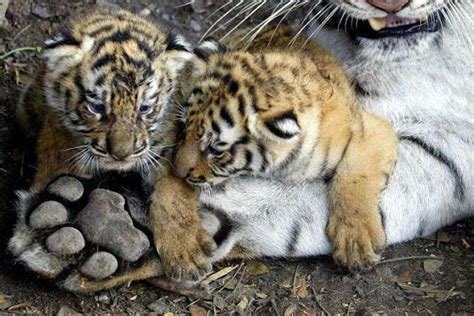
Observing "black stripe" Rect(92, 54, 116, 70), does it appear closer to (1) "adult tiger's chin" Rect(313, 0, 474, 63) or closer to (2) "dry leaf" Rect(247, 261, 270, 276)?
(1) "adult tiger's chin" Rect(313, 0, 474, 63)

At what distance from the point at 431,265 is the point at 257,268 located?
1.79 feet

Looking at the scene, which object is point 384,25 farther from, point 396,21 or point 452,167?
point 452,167

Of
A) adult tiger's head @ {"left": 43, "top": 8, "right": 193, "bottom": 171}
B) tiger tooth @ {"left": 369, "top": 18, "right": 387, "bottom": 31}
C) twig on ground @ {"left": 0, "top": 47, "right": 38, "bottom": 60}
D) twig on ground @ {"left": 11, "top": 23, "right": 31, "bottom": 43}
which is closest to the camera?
adult tiger's head @ {"left": 43, "top": 8, "right": 193, "bottom": 171}

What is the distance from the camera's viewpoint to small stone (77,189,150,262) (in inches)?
114

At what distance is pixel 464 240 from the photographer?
3459 mm

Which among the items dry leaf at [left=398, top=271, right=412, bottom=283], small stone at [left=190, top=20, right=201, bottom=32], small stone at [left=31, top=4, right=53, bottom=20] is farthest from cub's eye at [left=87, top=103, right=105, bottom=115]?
small stone at [left=190, top=20, right=201, bottom=32]

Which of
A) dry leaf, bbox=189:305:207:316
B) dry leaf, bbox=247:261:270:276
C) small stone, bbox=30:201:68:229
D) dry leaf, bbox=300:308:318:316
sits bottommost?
dry leaf, bbox=300:308:318:316

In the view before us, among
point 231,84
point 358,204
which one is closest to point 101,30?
point 231,84

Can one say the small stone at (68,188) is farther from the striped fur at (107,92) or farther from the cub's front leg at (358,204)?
the cub's front leg at (358,204)

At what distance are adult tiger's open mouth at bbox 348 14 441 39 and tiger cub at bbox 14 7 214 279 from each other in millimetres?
528

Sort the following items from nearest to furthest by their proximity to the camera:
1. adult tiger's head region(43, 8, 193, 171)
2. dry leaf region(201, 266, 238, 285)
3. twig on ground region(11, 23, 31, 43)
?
adult tiger's head region(43, 8, 193, 171)
dry leaf region(201, 266, 238, 285)
twig on ground region(11, 23, 31, 43)

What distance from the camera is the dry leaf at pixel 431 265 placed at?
3.30m

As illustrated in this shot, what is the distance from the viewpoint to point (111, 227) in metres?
2.90

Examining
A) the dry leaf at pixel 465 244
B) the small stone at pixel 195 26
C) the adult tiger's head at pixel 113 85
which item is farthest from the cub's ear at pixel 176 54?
the small stone at pixel 195 26
